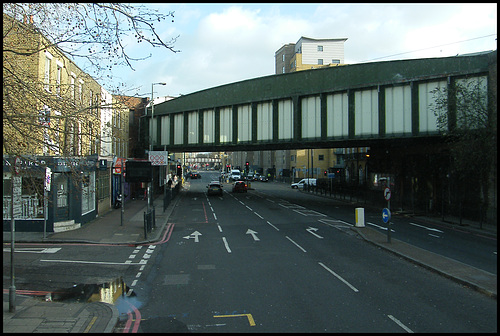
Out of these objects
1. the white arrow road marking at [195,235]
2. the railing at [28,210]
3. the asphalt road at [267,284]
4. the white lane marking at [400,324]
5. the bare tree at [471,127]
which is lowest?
the white arrow road marking at [195,235]

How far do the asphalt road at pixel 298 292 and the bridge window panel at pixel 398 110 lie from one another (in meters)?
12.3

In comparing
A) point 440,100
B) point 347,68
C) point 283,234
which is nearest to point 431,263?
point 283,234

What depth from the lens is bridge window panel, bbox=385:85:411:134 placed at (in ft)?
85.6

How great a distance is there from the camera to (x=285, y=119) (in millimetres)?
32031

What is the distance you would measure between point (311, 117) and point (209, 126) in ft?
37.0

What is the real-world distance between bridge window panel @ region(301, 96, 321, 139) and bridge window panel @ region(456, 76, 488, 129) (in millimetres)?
9988

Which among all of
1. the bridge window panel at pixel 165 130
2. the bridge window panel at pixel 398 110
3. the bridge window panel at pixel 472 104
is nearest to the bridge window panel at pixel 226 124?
the bridge window panel at pixel 165 130

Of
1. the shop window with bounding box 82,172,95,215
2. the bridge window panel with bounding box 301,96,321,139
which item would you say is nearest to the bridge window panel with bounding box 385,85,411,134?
the bridge window panel with bounding box 301,96,321,139

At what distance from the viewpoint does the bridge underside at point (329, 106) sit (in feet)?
82.4

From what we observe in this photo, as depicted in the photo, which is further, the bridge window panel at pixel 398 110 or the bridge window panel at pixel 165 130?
the bridge window panel at pixel 165 130

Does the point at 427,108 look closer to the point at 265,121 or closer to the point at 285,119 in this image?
the point at 285,119

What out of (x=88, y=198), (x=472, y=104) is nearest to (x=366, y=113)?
(x=472, y=104)

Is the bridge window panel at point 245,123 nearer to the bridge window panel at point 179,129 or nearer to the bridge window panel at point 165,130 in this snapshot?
the bridge window panel at point 179,129

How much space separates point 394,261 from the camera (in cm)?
1346
